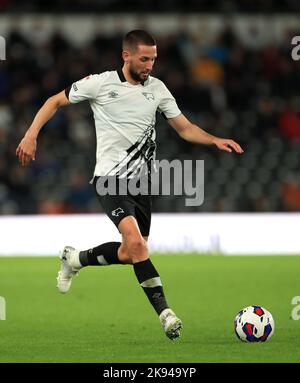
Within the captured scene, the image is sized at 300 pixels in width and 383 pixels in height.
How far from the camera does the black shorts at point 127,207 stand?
8.31 meters

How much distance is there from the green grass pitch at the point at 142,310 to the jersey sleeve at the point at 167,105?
171cm

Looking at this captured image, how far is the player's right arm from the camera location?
26.5 feet

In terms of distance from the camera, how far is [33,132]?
322 inches

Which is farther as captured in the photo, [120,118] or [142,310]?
[142,310]

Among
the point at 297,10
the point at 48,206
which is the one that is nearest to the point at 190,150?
the point at 48,206

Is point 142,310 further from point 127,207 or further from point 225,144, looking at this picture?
point 225,144

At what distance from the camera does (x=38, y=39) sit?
806 inches

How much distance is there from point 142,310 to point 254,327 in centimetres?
245

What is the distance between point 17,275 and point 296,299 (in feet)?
14.0
